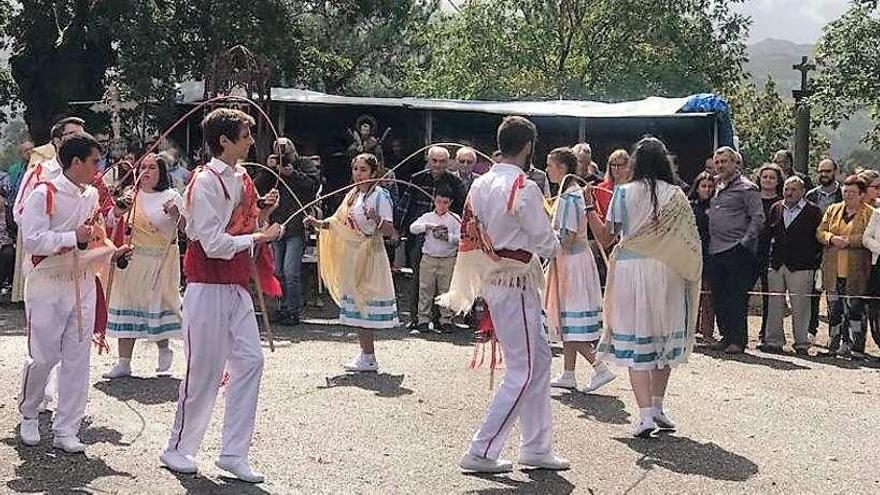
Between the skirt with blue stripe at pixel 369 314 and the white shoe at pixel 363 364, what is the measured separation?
25 cm

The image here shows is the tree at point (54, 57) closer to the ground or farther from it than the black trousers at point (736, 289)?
farther from it

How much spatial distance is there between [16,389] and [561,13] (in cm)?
2203

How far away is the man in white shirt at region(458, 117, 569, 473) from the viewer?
5805mm

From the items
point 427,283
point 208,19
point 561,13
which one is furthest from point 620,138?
point 561,13

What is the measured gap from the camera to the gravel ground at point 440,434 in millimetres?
5684

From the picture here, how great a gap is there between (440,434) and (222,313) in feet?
5.75

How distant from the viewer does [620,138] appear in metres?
15.6

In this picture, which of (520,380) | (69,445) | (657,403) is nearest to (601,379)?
(657,403)

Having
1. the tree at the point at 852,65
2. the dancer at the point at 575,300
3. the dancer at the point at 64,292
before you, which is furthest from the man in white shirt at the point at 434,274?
the tree at the point at 852,65

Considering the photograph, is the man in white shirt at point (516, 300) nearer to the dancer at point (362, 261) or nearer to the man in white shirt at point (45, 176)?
the man in white shirt at point (45, 176)

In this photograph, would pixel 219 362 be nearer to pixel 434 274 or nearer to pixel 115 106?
pixel 434 274

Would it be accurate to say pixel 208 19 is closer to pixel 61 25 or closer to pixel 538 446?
pixel 61 25

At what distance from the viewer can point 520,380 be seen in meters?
5.84

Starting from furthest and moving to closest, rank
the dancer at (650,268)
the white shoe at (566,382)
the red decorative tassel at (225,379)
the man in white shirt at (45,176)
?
the white shoe at (566,382)
the dancer at (650,268)
the man in white shirt at (45,176)
the red decorative tassel at (225,379)
